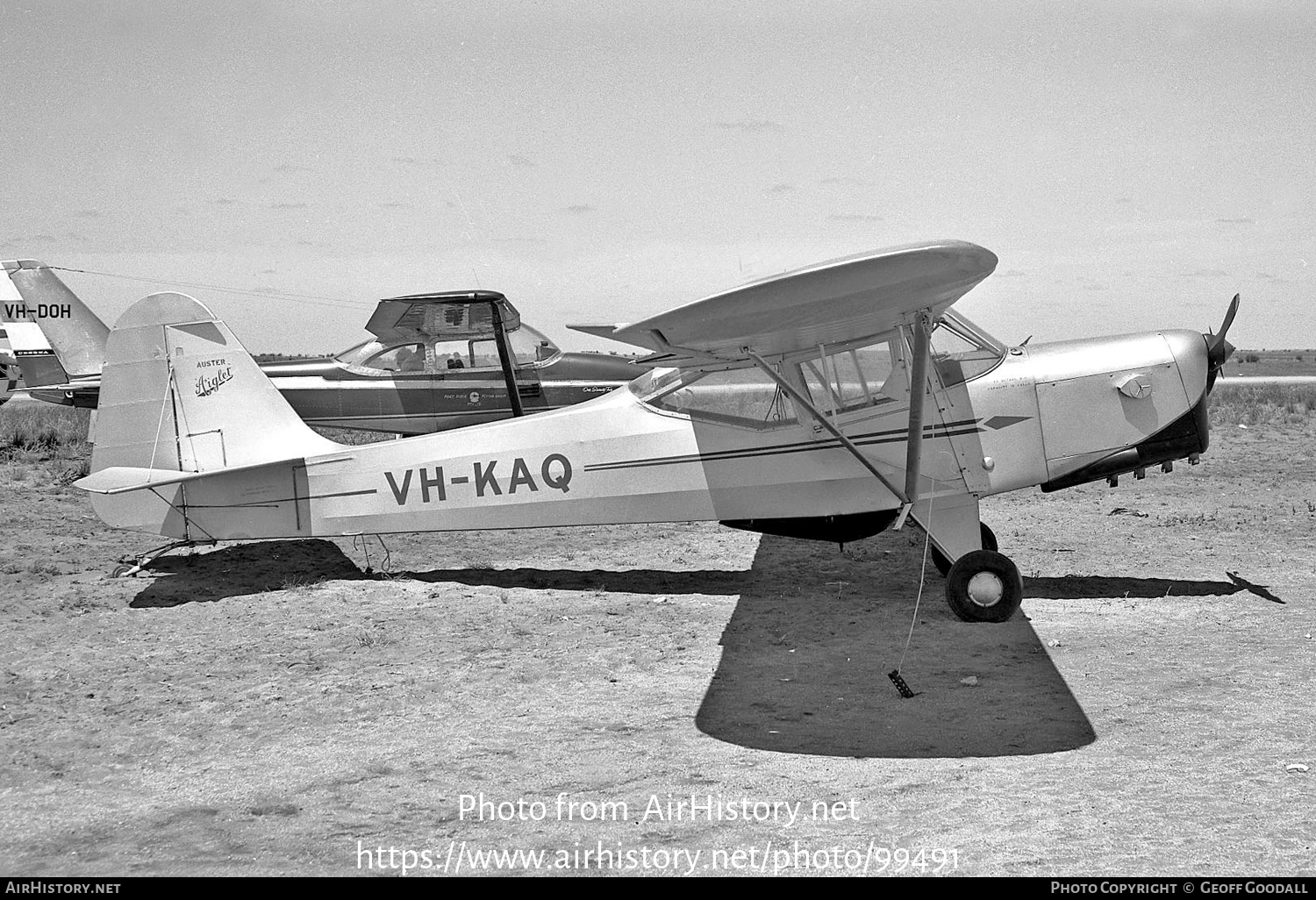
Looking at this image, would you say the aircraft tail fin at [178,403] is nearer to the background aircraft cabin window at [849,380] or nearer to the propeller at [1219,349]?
the background aircraft cabin window at [849,380]

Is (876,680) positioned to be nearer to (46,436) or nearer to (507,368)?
(507,368)

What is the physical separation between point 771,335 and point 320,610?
3941 mm

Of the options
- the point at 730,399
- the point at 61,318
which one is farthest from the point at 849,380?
the point at 61,318

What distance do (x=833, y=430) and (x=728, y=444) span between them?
926 mm

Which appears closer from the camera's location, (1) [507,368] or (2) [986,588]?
(2) [986,588]

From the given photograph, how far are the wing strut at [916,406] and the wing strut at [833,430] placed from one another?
46mm

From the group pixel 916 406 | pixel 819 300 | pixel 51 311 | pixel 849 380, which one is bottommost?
pixel 916 406

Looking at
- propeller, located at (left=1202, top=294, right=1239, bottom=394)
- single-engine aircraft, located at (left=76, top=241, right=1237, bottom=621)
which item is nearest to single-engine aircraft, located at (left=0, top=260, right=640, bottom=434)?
single-engine aircraft, located at (left=76, top=241, right=1237, bottom=621)

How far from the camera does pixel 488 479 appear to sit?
8.22 metres

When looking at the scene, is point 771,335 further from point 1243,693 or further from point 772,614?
point 1243,693

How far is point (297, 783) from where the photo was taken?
15.2 feet

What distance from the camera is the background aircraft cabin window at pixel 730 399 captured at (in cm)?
798

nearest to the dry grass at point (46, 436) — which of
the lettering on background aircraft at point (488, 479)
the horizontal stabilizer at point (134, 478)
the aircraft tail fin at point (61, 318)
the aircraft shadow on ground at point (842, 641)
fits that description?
the aircraft tail fin at point (61, 318)

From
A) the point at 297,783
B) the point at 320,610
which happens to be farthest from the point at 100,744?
the point at 320,610
